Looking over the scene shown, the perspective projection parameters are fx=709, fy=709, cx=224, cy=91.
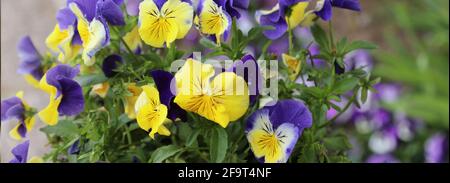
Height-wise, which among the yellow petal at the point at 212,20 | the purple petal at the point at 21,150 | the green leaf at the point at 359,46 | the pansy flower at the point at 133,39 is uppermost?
the yellow petal at the point at 212,20

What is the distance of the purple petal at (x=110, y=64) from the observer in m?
0.79

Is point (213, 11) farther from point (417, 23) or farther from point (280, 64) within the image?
point (417, 23)

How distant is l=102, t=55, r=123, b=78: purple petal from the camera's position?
2.61ft

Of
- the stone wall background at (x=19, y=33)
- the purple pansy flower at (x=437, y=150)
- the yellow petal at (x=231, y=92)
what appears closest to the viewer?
the yellow petal at (x=231, y=92)

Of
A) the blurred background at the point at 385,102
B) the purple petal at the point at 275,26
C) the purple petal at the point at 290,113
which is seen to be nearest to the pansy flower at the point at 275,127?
the purple petal at the point at 290,113

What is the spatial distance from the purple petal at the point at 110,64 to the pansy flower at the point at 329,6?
23 cm

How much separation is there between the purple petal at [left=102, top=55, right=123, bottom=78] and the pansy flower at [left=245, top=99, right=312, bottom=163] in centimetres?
18

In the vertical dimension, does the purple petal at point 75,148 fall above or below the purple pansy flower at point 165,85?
below

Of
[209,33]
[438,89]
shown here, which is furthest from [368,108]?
[209,33]

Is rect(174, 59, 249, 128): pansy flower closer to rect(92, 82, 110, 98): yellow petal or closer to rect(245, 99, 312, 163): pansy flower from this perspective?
rect(245, 99, 312, 163): pansy flower

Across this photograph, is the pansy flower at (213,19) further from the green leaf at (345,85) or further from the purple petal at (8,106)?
the purple petal at (8,106)

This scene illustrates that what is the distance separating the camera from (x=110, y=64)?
2.62ft

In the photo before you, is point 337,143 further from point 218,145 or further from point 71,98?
point 71,98

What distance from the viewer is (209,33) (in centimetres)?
71
